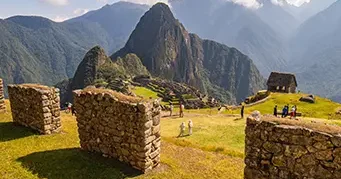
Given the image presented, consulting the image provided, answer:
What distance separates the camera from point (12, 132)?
24703 millimetres

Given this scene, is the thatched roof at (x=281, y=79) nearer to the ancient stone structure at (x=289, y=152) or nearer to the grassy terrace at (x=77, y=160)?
the grassy terrace at (x=77, y=160)

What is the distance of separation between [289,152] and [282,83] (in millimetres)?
102940

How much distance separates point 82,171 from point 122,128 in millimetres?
3165

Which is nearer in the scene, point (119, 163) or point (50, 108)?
point (119, 163)

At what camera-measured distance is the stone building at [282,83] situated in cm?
11000

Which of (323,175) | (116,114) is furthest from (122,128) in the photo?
(323,175)

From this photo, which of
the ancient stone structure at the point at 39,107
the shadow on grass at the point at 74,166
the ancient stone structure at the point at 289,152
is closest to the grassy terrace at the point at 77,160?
the shadow on grass at the point at 74,166

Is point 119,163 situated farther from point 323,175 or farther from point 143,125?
point 323,175

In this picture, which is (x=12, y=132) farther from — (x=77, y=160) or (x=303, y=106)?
(x=303, y=106)

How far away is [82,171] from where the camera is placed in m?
18.0

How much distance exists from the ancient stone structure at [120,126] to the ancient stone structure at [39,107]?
455 cm

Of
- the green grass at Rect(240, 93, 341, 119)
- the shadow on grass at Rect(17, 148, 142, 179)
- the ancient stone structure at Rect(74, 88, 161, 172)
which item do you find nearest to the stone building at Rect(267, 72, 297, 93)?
the green grass at Rect(240, 93, 341, 119)

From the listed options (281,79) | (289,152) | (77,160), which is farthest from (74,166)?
(281,79)

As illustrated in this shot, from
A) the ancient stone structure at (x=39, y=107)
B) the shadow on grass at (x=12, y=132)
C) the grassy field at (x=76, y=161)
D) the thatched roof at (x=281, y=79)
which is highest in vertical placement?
the thatched roof at (x=281, y=79)
